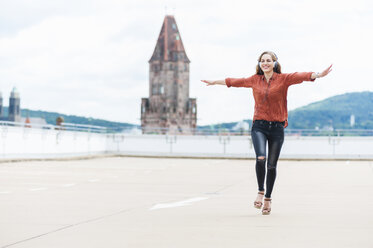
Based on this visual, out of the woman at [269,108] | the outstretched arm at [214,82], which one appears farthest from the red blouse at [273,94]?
the outstretched arm at [214,82]

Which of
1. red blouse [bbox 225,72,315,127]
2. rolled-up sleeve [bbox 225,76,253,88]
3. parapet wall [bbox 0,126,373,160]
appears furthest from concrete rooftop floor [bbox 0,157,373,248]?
parapet wall [bbox 0,126,373,160]

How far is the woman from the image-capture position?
7.87 m

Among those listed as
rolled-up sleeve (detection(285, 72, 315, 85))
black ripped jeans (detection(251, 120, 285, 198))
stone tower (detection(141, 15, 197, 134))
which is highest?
stone tower (detection(141, 15, 197, 134))

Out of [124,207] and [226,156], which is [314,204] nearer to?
[124,207]

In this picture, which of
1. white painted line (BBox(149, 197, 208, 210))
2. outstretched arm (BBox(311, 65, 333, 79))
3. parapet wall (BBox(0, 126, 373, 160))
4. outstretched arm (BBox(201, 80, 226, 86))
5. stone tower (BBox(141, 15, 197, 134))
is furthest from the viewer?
stone tower (BBox(141, 15, 197, 134))

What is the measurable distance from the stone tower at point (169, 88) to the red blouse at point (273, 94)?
513ft

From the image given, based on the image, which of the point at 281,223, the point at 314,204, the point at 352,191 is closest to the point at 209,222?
the point at 281,223

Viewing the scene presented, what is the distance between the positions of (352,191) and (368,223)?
540 centimetres

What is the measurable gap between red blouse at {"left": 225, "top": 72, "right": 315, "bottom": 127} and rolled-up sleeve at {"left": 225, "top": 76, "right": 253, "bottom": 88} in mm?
A: 42

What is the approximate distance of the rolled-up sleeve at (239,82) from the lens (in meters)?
8.06

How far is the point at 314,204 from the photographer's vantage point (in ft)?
31.6

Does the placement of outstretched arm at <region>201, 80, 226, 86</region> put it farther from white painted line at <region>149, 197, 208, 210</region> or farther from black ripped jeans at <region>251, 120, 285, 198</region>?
white painted line at <region>149, 197, 208, 210</region>

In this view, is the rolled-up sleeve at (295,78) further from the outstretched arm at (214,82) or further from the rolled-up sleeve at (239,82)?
the outstretched arm at (214,82)

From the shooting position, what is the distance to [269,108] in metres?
7.91
